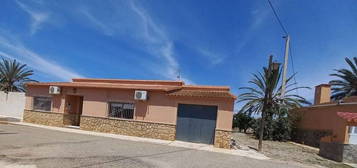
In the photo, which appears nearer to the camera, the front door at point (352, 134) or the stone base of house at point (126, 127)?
the front door at point (352, 134)

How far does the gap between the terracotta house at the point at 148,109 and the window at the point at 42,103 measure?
8 centimetres

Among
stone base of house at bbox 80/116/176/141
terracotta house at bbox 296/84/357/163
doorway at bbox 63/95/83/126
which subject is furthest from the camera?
doorway at bbox 63/95/83/126

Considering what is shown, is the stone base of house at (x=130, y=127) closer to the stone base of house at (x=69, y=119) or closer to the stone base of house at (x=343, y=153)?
the stone base of house at (x=69, y=119)

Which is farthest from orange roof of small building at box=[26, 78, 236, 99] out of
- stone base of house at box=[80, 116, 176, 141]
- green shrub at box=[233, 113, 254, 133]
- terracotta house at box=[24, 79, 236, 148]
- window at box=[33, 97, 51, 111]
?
green shrub at box=[233, 113, 254, 133]

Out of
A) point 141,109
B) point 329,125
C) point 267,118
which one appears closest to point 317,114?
point 329,125

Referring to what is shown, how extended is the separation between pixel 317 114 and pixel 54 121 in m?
20.9

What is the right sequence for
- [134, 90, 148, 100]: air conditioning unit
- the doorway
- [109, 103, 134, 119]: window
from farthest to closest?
the doorway, [109, 103, 134, 119]: window, [134, 90, 148, 100]: air conditioning unit

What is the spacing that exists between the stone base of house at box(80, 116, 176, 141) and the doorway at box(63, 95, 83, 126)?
2.23m

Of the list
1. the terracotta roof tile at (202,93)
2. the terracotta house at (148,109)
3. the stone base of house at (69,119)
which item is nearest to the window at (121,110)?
the terracotta house at (148,109)

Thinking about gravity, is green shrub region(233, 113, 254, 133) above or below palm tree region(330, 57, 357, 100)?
below

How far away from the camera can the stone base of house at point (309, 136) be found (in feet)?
66.9

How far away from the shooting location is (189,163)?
9.55 m

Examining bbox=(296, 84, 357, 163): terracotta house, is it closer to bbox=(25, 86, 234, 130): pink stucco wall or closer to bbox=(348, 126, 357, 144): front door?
bbox=(348, 126, 357, 144): front door

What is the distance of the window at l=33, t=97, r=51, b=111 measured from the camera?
20.2 m
